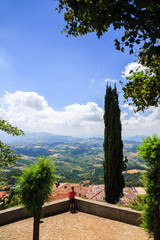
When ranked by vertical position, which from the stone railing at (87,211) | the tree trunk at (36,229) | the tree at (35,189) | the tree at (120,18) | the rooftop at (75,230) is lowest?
the rooftop at (75,230)

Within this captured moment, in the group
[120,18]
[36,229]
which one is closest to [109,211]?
[36,229]

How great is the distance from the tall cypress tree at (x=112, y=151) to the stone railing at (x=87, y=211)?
4359mm

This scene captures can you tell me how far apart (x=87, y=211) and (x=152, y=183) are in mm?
4658

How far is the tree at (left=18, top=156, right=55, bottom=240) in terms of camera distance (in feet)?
17.6

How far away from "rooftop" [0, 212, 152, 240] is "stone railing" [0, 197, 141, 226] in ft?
0.82

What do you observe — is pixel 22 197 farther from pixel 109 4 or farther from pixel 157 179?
pixel 109 4

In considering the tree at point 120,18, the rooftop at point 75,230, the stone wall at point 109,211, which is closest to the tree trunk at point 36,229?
the rooftop at point 75,230

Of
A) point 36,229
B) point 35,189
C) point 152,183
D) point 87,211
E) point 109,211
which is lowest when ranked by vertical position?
point 87,211

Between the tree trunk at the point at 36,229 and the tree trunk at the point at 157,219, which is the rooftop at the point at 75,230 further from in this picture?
the tree trunk at the point at 36,229

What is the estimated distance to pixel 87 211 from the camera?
27.3 feet

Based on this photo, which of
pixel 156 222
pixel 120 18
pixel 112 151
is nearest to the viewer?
pixel 120 18

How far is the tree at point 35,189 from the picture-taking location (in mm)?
5352

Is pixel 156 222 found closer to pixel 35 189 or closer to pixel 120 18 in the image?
pixel 35 189

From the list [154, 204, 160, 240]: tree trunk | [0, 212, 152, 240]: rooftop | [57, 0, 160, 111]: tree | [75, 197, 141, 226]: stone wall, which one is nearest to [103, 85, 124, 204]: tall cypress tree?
[75, 197, 141, 226]: stone wall
